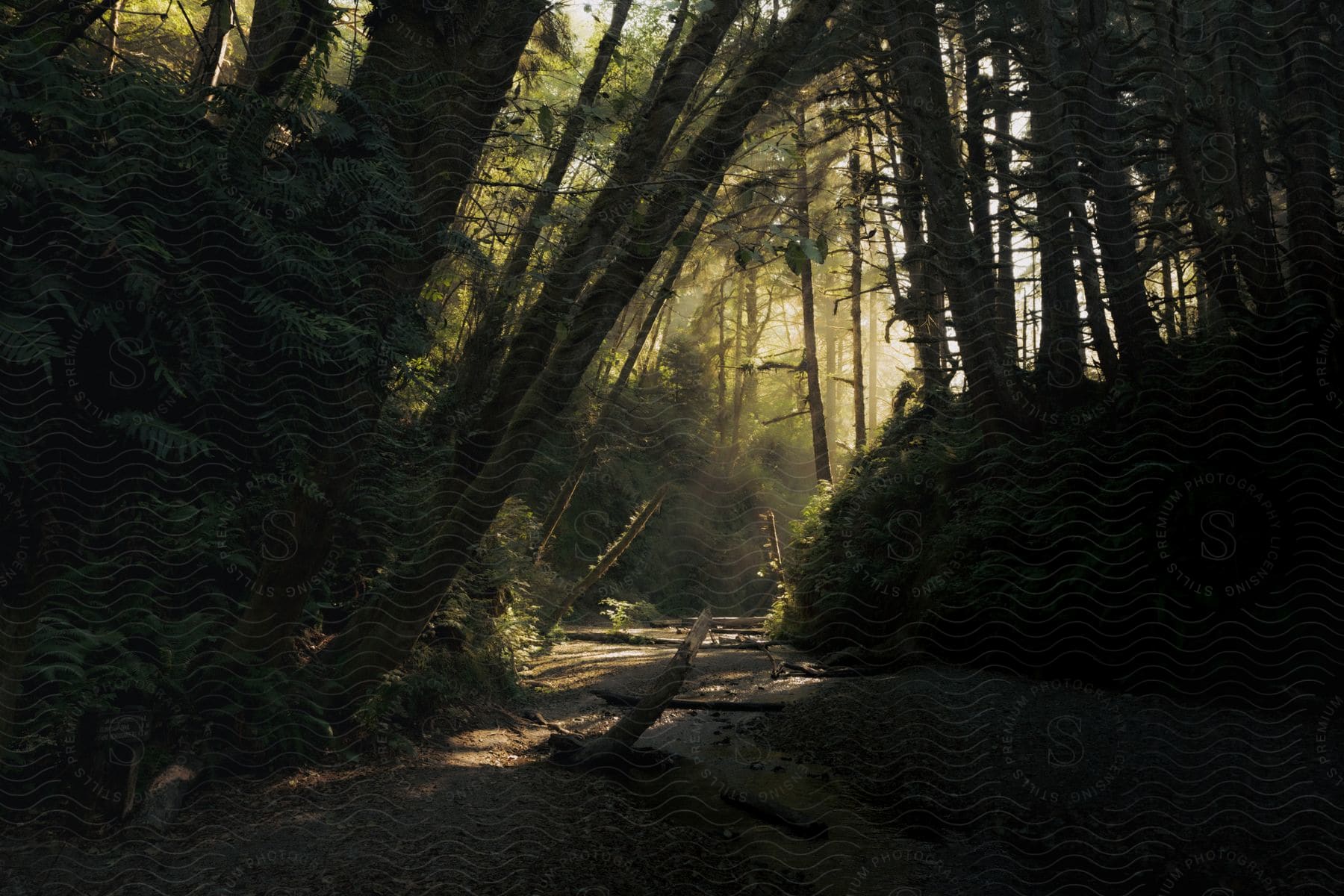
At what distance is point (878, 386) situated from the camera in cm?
6475

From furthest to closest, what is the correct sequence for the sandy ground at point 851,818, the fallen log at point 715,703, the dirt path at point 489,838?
the fallen log at point 715,703 < the sandy ground at point 851,818 < the dirt path at point 489,838

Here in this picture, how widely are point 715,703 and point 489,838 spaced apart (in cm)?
431

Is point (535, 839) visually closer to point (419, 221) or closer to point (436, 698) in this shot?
point (436, 698)

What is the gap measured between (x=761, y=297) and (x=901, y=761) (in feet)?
112

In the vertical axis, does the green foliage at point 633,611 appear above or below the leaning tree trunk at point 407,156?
below

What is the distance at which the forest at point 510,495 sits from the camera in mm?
4625

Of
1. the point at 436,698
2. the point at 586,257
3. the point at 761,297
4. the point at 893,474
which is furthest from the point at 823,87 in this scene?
the point at 761,297

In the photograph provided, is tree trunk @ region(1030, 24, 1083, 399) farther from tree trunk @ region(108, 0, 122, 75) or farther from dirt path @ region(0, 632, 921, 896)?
tree trunk @ region(108, 0, 122, 75)

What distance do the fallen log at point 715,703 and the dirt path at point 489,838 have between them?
1155mm

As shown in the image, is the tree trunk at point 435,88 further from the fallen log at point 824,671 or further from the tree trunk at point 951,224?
the fallen log at point 824,671

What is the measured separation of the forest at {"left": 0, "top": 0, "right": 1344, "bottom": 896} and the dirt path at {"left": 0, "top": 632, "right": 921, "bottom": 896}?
0.04m

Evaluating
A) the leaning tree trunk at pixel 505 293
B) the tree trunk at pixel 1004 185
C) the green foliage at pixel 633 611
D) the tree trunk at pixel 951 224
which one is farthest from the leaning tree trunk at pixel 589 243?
the green foliage at pixel 633 611

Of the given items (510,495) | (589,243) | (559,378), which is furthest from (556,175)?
(510,495)

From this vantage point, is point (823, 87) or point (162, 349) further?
point (823, 87)
